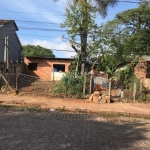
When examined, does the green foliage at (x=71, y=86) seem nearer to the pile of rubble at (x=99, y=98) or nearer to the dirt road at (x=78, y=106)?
the dirt road at (x=78, y=106)

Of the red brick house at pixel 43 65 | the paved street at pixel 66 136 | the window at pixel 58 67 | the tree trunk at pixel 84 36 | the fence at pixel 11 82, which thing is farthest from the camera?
the window at pixel 58 67

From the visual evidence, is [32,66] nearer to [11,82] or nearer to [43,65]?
[43,65]

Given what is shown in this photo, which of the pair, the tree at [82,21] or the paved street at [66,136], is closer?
the paved street at [66,136]

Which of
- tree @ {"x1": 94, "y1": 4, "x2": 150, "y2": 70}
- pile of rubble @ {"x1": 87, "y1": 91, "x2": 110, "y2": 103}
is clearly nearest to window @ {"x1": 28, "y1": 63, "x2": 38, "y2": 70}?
tree @ {"x1": 94, "y1": 4, "x2": 150, "y2": 70}

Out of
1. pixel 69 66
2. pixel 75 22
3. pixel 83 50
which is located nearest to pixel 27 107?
pixel 83 50

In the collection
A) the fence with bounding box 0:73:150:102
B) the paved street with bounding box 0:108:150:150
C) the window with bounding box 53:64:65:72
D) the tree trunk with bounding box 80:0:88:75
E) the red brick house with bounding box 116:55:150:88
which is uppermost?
the tree trunk with bounding box 80:0:88:75

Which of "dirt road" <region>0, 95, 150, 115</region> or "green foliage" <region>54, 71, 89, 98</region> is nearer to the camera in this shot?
"dirt road" <region>0, 95, 150, 115</region>

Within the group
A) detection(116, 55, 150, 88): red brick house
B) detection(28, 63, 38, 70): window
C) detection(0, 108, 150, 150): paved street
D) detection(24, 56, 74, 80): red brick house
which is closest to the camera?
detection(0, 108, 150, 150): paved street

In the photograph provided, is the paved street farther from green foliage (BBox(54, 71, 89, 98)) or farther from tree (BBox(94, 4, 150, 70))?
tree (BBox(94, 4, 150, 70))

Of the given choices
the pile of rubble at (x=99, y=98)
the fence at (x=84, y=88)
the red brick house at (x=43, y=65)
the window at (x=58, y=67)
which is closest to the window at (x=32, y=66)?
the red brick house at (x=43, y=65)

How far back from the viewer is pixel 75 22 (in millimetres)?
26812

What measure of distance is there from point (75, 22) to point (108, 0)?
176 inches

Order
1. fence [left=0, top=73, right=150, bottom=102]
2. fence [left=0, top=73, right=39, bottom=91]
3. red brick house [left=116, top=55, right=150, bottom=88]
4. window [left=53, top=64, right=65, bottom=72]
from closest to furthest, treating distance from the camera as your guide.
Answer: fence [left=0, top=73, right=150, bottom=102], fence [left=0, top=73, right=39, bottom=91], red brick house [left=116, top=55, right=150, bottom=88], window [left=53, top=64, right=65, bottom=72]

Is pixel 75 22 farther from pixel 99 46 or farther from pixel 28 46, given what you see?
pixel 28 46
